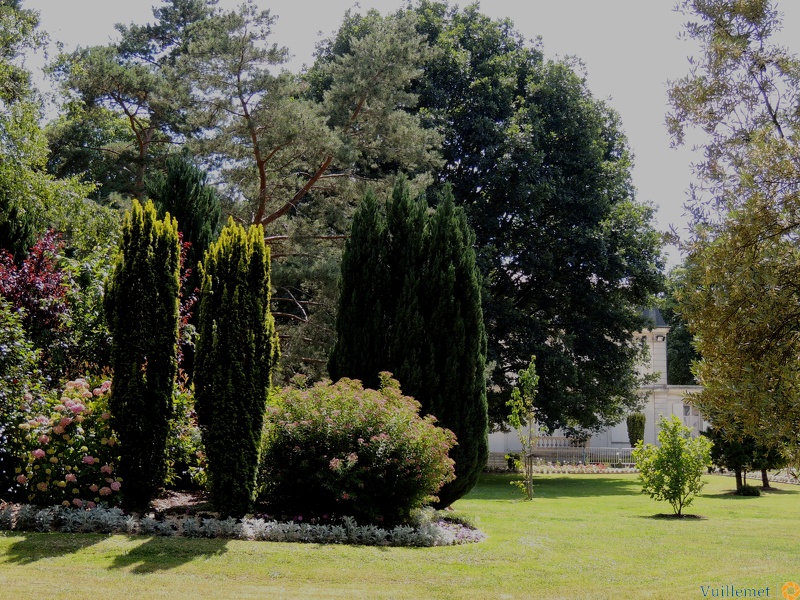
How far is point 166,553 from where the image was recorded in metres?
7.62

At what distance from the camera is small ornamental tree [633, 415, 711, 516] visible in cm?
1434

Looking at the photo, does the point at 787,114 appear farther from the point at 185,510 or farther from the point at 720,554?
the point at 185,510

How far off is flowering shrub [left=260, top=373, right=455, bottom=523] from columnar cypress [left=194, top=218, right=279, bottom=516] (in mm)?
682

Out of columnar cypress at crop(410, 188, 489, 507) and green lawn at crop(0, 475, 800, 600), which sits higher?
columnar cypress at crop(410, 188, 489, 507)

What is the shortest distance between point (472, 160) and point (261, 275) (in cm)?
1465

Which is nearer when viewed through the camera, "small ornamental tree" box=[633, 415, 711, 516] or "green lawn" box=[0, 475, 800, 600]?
"green lawn" box=[0, 475, 800, 600]

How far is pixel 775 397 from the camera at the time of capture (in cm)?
585

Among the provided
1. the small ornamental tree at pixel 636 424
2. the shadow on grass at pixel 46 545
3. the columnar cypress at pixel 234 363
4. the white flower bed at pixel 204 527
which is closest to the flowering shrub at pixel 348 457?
the white flower bed at pixel 204 527

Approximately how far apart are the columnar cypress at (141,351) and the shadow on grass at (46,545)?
114cm

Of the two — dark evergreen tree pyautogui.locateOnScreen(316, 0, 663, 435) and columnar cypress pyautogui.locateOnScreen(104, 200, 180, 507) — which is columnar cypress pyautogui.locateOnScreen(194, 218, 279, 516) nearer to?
columnar cypress pyautogui.locateOnScreen(104, 200, 180, 507)

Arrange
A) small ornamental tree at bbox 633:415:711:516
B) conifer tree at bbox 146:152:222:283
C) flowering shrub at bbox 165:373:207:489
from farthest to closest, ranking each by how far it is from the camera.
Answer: small ornamental tree at bbox 633:415:711:516 → conifer tree at bbox 146:152:222:283 → flowering shrub at bbox 165:373:207:489

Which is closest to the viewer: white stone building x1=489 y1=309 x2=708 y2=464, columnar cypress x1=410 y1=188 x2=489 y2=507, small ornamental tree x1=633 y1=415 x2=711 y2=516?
columnar cypress x1=410 y1=188 x2=489 y2=507

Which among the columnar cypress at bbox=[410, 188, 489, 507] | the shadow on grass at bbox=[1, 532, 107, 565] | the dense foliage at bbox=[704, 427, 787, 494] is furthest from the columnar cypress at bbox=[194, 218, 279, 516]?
the dense foliage at bbox=[704, 427, 787, 494]

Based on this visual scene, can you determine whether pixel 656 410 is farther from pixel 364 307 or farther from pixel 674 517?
pixel 364 307
